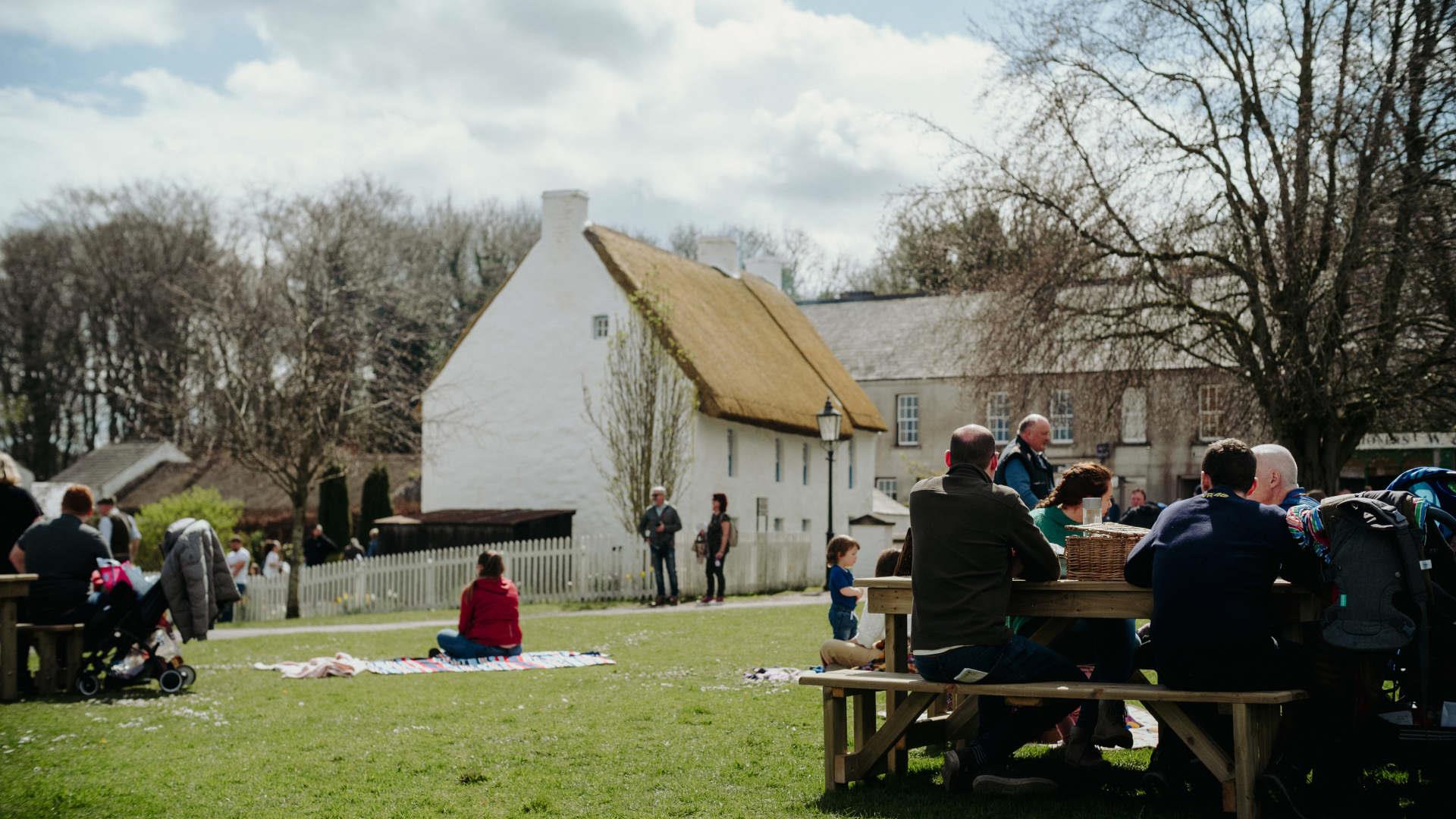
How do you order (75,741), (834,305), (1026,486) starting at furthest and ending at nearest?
1. (834,305)
2. (1026,486)
3. (75,741)

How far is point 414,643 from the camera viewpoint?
18.0m

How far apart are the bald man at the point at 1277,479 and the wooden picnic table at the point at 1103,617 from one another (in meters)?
0.99

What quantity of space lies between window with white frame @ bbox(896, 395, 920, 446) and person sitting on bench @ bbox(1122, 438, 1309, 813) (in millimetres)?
42983

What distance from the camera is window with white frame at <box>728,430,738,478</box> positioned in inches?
1357

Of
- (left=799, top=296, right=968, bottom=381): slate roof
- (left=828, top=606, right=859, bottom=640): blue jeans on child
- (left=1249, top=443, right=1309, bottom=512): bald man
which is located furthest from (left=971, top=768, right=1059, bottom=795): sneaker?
(left=799, top=296, right=968, bottom=381): slate roof

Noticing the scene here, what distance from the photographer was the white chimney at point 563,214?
113 feet

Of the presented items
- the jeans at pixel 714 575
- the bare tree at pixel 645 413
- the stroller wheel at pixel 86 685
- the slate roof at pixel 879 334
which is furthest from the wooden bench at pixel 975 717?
the slate roof at pixel 879 334

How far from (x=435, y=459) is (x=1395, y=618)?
3089 centimetres

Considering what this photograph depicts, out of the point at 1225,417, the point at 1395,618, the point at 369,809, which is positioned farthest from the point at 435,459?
the point at 1395,618

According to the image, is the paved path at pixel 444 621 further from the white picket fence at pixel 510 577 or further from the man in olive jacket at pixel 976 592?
the man in olive jacket at pixel 976 592

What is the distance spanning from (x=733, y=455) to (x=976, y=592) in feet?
91.1

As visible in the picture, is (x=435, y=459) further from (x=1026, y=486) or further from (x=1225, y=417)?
(x=1026, y=486)

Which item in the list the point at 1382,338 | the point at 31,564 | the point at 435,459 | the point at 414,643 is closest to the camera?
the point at 31,564

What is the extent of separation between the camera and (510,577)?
91.6 feet
